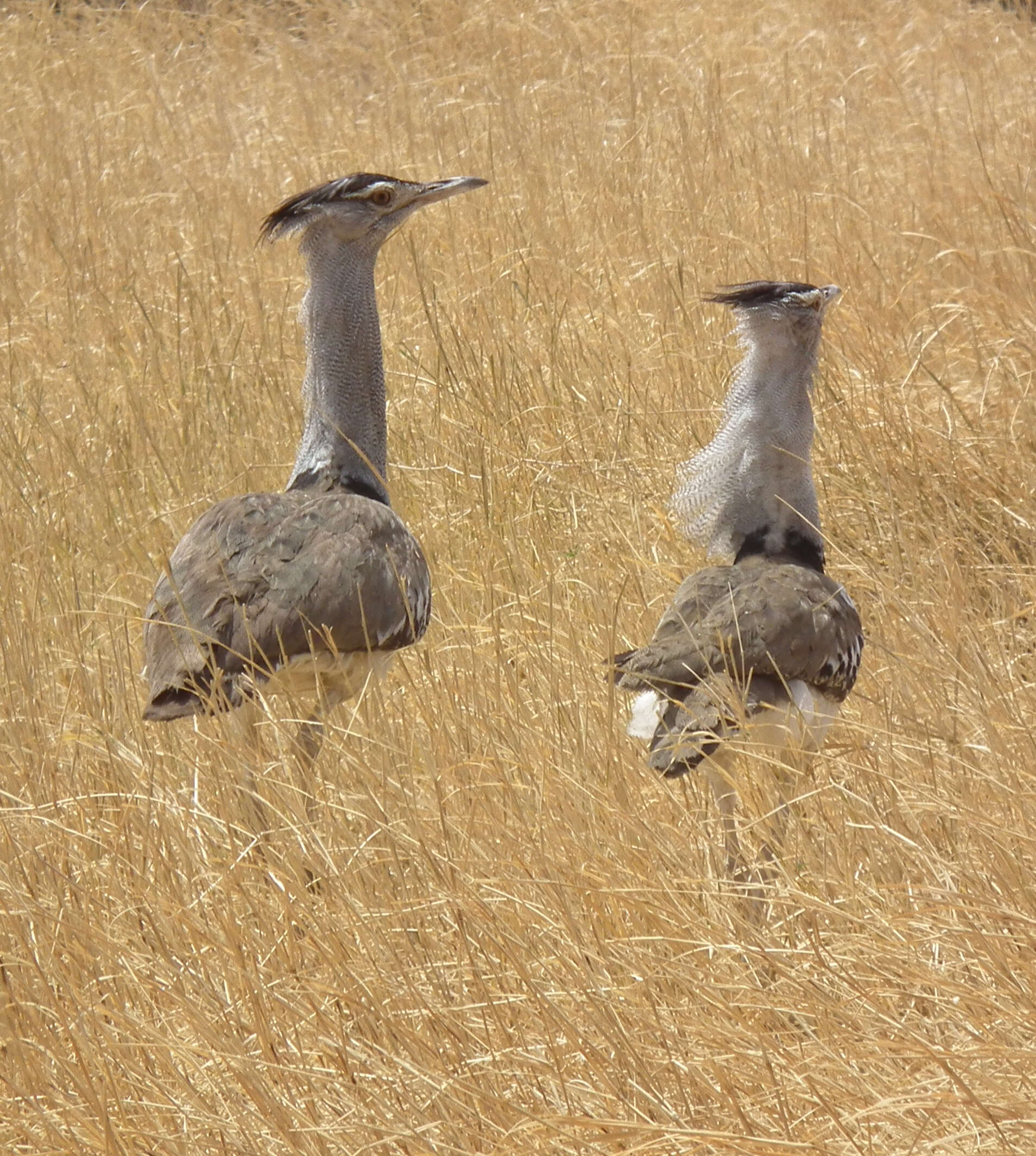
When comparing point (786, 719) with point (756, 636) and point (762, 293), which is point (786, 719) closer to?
point (756, 636)

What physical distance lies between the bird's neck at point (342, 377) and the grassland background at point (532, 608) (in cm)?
49

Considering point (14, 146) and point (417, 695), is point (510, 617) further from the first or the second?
point (14, 146)

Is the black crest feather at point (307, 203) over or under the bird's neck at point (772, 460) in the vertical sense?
over

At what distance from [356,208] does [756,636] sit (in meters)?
1.59

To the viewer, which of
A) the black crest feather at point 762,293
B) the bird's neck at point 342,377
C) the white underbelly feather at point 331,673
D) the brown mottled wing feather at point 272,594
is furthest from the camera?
the bird's neck at point 342,377

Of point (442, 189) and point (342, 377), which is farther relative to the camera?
point (442, 189)

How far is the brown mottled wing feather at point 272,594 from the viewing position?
3.09 meters

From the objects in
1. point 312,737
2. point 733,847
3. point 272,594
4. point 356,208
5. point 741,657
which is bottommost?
point 733,847

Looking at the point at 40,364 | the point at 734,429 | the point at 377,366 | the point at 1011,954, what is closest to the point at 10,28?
the point at 40,364

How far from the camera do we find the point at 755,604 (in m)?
3.12

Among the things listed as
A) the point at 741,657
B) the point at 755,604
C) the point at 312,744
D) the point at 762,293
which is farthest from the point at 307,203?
the point at 741,657

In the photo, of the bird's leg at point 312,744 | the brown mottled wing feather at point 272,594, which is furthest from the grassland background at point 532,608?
the brown mottled wing feather at point 272,594

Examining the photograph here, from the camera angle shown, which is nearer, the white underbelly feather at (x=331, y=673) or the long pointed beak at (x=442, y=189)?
the white underbelly feather at (x=331, y=673)

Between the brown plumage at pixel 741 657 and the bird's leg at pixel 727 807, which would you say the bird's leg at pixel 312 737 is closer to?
the brown plumage at pixel 741 657
